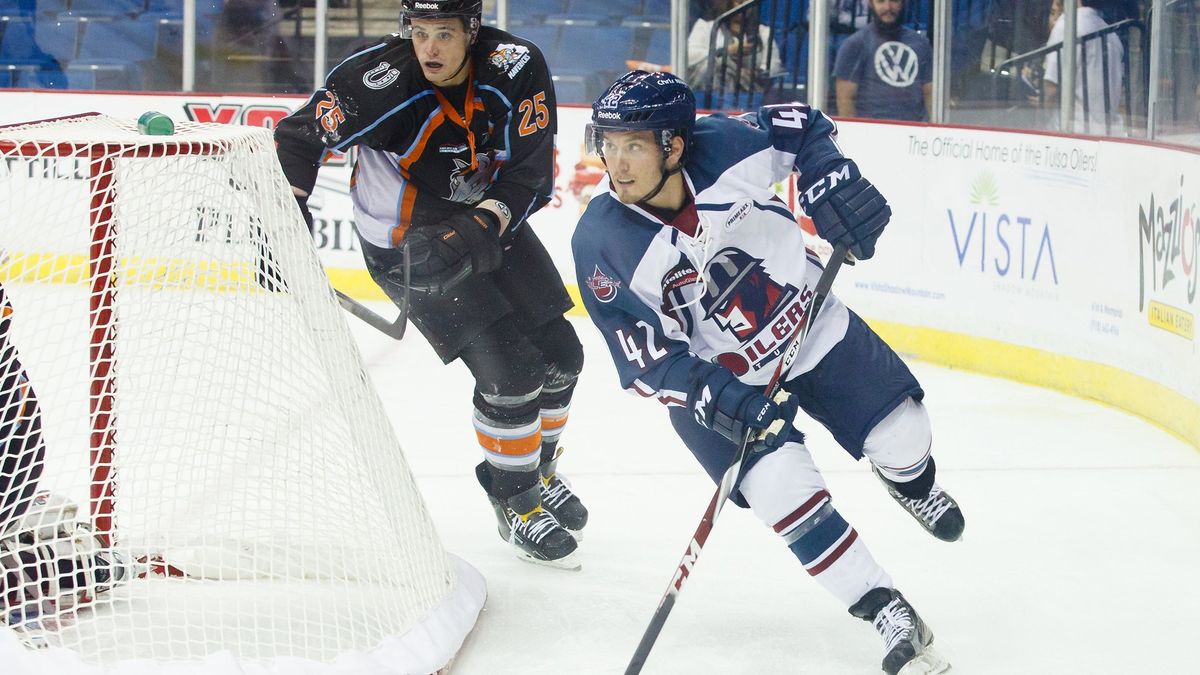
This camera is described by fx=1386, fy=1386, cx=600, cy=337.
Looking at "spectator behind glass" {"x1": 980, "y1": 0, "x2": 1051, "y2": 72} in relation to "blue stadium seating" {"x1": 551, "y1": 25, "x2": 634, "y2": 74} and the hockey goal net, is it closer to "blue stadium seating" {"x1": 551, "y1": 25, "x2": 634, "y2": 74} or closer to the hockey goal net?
"blue stadium seating" {"x1": 551, "y1": 25, "x2": 634, "y2": 74}

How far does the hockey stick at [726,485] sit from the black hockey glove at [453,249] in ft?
1.91

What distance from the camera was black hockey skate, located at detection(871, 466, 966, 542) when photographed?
249 centimetres

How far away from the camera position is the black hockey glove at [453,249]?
8.15ft

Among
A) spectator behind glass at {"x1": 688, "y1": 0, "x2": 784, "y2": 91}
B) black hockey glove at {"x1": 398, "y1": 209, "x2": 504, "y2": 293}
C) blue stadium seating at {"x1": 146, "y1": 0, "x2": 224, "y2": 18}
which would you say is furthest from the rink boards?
blue stadium seating at {"x1": 146, "y1": 0, "x2": 224, "y2": 18}

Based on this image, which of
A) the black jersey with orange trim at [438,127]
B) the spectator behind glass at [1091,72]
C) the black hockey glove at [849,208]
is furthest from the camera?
the spectator behind glass at [1091,72]

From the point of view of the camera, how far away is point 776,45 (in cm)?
571

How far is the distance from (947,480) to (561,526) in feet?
3.59

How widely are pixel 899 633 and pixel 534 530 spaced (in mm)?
860

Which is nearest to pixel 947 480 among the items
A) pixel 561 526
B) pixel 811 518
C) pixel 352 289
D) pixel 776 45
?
pixel 561 526

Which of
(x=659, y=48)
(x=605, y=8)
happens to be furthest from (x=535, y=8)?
(x=659, y=48)

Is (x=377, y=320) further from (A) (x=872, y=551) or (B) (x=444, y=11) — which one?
(A) (x=872, y=551)

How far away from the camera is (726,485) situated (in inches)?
86.0

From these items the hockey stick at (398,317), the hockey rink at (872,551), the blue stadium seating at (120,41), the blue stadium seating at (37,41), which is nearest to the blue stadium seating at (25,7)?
the blue stadium seating at (37,41)

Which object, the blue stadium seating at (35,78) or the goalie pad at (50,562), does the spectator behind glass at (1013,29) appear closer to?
the goalie pad at (50,562)
